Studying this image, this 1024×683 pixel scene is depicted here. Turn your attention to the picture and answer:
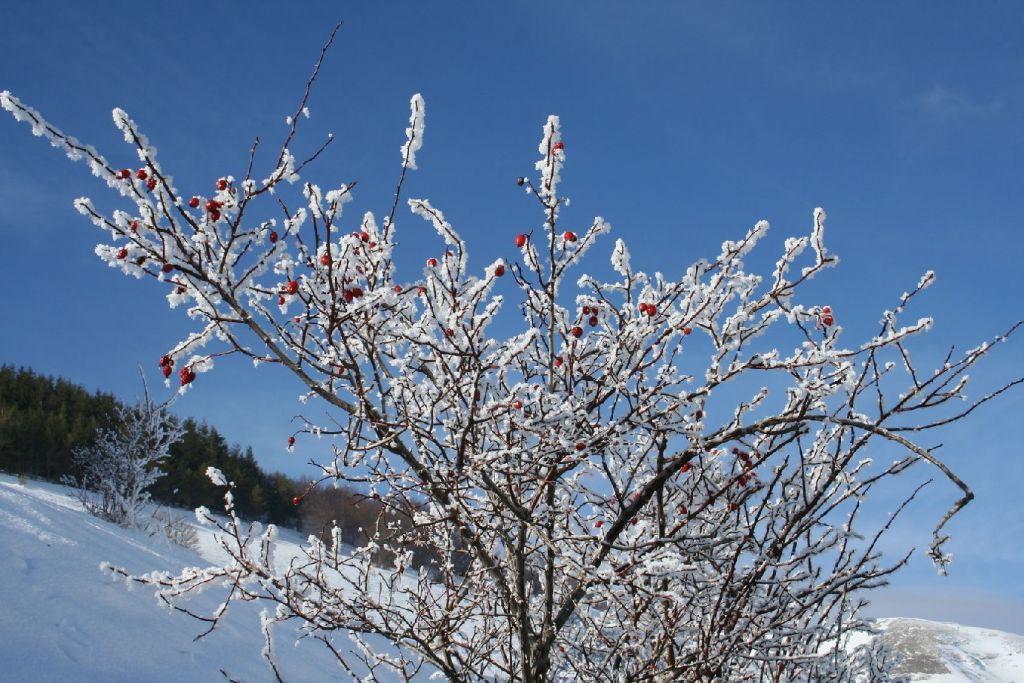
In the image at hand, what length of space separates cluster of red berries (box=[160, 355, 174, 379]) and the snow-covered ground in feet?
15.4

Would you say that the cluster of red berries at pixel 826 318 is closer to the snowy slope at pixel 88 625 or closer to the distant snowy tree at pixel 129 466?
the snowy slope at pixel 88 625

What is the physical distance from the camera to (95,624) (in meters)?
7.04

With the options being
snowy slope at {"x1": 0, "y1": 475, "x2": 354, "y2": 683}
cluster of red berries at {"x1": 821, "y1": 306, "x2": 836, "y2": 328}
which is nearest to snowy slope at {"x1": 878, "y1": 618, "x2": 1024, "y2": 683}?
snowy slope at {"x1": 0, "y1": 475, "x2": 354, "y2": 683}

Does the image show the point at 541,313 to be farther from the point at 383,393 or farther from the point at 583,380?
the point at 383,393

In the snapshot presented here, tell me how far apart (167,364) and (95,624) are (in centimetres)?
643

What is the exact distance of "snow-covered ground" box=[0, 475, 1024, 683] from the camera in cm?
621

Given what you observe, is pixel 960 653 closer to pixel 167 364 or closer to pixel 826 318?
pixel 826 318

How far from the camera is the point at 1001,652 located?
15.5 meters

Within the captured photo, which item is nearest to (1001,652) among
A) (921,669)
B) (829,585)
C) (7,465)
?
(921,669)

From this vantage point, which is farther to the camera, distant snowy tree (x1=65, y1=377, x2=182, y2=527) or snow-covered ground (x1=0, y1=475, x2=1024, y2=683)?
distant snowy tree (x1=65, y1=377, x2=182, y2=527)

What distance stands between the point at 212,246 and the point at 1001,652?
2010cm

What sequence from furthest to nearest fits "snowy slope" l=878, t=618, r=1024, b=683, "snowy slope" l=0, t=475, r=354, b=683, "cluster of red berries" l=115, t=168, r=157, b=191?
"snowy slope" l=878, t=618, r=1024, b=683 → "snowy slope" l=0, t=475, r=354, b=683 → "cluster of red berries" l=115, t=168, r=157, b=191

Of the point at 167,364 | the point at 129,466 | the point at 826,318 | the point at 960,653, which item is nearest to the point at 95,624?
the point at 167,364

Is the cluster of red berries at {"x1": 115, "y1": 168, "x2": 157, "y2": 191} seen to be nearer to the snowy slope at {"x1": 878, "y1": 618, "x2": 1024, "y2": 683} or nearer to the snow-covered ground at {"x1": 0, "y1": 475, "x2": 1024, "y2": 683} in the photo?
the snow-covered ground at {"x1": 0, "y1": 475, "x2": 1024, "y2": 683}
